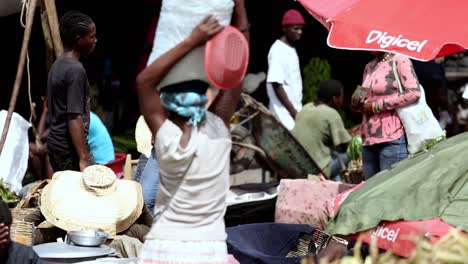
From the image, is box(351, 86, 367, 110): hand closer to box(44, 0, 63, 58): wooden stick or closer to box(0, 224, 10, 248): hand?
box(44, 0, 63, 58): wooden stick

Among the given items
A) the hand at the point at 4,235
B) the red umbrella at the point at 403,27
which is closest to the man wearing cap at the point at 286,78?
the red umbrella at the point at 403,27

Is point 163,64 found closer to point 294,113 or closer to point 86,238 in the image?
point 86,238

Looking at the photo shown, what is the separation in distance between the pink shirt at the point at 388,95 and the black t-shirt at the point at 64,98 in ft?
6.86

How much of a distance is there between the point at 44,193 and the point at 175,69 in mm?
2980

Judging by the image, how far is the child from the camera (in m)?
7.34

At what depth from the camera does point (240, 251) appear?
649cm

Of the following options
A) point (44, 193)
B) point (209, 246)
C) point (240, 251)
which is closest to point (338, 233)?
point (240, 251)

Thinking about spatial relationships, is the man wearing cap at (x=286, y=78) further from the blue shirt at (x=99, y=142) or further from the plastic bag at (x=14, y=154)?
the plastic bag at (x=14, y=154)

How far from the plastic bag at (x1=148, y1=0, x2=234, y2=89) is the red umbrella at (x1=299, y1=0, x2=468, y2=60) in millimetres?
1666

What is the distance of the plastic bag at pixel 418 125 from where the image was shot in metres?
7.66

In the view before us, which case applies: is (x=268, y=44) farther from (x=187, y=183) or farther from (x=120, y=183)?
(x=187, y=183)

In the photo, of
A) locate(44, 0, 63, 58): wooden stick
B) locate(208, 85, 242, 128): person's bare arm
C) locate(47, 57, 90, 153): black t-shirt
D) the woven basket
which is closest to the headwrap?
locate(208, 85, 242, 128): person's bare arm

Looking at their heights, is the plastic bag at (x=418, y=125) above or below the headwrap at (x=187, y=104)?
below

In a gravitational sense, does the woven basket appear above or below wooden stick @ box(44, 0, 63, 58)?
below
